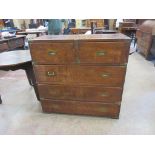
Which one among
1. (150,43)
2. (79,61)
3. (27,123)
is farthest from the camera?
(150,43)

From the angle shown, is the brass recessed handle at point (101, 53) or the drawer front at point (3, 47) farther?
the drawer front at point (3, 47)

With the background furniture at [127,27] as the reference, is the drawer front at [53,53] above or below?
above

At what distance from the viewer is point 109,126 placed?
1.77 meters

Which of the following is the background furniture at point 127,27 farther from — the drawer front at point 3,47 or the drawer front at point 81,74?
the drawer front at point 81,74

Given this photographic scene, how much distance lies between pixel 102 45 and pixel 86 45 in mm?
156

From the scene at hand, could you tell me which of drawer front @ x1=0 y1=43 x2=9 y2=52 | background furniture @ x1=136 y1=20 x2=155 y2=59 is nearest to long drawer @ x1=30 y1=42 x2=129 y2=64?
drawer front @ x1=0 y1=43 x2=9 y2=52

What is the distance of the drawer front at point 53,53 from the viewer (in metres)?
1.54

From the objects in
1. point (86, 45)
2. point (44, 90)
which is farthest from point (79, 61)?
point (44, 90)

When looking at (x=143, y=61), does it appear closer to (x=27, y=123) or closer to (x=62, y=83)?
(x=62, y=83)

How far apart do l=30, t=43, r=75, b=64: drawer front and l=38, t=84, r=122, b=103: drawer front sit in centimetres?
32

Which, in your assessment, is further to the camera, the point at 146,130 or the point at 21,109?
the point at 21,109

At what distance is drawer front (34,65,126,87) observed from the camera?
5.23 feet

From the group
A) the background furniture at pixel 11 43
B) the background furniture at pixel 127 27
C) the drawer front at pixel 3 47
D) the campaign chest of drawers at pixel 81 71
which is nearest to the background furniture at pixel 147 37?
the background furniture at pixel 127 27

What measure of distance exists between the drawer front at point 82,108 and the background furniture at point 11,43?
7.50ft
